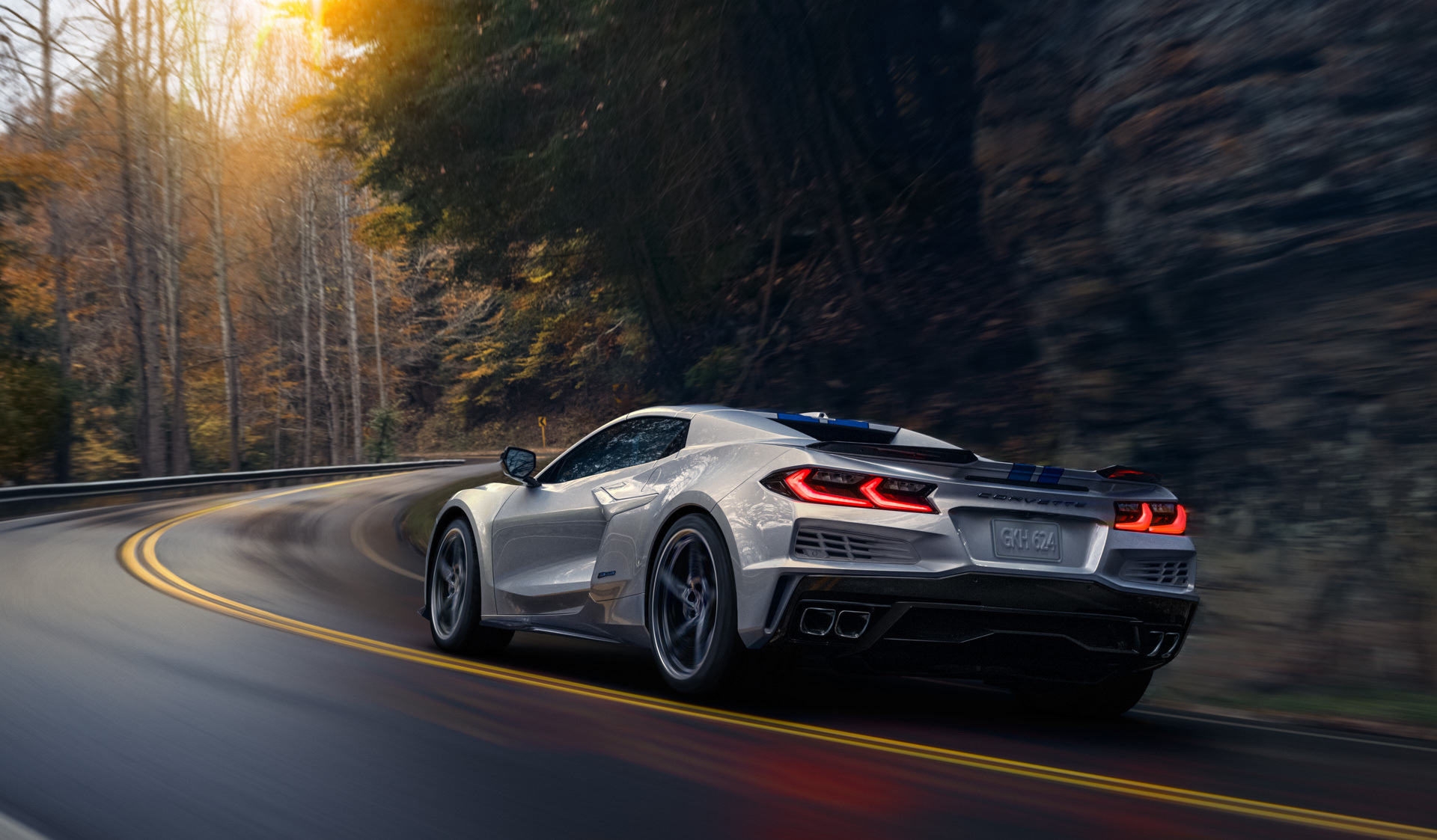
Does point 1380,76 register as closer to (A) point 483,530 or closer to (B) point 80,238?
(A) point 483,530

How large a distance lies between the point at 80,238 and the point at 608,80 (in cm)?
2790

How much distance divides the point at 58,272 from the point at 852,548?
36878mm

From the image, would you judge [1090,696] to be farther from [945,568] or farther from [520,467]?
[520,467]

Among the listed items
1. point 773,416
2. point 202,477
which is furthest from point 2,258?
point 773,416

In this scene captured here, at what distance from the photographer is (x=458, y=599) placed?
24.4 feet

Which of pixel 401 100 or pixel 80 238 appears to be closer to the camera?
pixel 401 100

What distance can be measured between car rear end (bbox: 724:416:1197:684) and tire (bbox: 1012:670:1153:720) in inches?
19.8

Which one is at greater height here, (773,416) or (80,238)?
(80,238)

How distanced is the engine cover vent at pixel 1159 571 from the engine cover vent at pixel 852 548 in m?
1.00

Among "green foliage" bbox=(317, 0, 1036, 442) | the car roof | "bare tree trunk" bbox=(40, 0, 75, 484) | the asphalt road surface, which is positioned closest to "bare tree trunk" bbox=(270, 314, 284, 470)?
"bare tree trunk" bbox=(40, 0, 75, 484)

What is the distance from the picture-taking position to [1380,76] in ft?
30.9

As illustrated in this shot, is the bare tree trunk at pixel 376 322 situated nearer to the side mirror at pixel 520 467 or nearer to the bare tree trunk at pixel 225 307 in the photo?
the bare tree trunk at pixel 225 307

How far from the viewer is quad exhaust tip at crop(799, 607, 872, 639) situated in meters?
4.82

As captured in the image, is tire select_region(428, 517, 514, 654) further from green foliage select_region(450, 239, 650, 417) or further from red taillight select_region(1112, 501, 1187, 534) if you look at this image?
green foliage select_region(450, 239, 650, 417)
